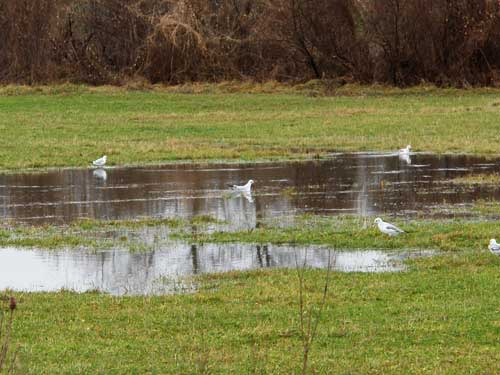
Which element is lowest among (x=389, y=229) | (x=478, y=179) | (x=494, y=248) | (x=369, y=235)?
(x=478, y=179)

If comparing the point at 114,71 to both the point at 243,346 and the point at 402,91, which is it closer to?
the point at 402,91

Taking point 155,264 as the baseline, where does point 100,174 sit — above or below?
below

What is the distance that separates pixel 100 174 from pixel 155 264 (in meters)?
9.89

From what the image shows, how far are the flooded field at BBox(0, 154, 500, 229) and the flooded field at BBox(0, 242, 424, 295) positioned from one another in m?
2.16

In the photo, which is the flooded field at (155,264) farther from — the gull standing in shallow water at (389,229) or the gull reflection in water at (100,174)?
the gull reflection in water at (100,174)

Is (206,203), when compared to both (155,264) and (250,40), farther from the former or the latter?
(250,40)

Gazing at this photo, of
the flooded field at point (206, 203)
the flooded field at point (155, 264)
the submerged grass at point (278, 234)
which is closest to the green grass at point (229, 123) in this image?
the flooded field at point (206, 203)

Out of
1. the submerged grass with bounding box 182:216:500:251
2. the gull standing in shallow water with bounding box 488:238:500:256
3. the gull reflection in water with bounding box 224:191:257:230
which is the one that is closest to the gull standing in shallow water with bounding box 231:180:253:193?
the gull reflection in water with bounding box 224:191:257:230

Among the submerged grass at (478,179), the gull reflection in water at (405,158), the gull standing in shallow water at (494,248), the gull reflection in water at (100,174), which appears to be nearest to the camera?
the gull standing in shallow water at (494,248)

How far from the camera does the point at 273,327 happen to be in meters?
10.3

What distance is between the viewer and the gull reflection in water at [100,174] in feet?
76.0

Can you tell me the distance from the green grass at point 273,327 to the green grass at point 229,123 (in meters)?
13.9

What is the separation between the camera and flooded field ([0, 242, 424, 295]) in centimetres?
1300

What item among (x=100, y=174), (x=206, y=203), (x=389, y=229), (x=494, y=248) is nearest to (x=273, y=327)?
(x=494, y=248)
